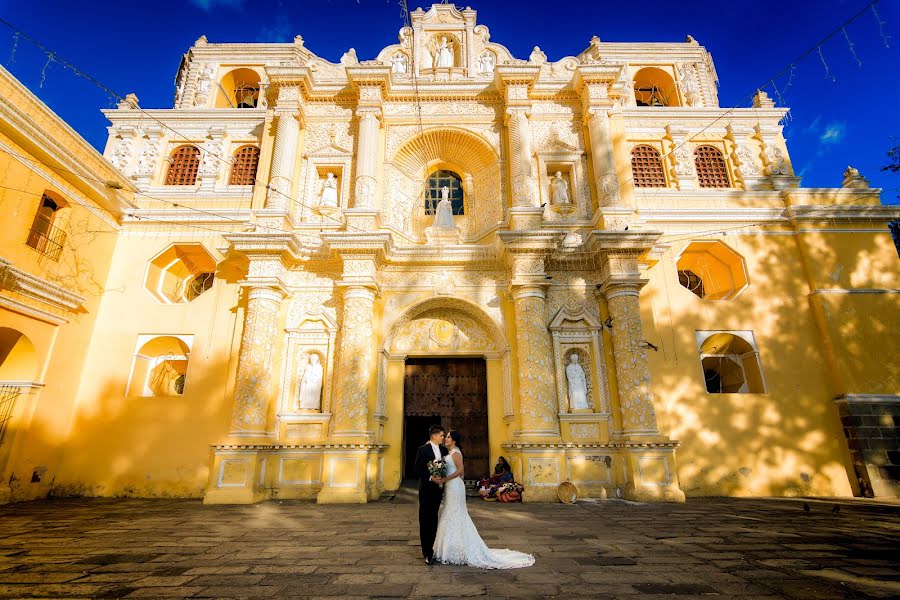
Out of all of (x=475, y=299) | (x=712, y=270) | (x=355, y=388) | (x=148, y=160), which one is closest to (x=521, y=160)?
(x=475, y=299)

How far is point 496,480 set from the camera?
31.1 feet

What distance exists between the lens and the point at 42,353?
9555 mm

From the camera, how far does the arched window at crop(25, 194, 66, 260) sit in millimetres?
9672

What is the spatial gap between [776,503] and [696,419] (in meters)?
2.14

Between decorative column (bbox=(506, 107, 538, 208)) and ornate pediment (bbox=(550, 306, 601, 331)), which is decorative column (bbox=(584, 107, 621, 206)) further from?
ornate pediment (bbox=(550, 306, 601, 331))

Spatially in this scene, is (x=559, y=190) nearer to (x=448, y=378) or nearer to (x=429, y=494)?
(x=448, y=378)

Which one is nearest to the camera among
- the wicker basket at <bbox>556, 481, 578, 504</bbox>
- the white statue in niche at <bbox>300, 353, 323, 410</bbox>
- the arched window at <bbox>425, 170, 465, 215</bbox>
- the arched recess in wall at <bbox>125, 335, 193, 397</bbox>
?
the wicker basket at <bbox>556, 481, 578, 504</bbox>

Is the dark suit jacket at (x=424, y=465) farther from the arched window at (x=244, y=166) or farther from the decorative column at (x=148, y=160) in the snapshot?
the decorative column at (x=148, y=160)

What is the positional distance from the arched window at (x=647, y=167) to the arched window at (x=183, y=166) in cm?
1281

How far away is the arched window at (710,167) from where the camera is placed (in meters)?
12.9

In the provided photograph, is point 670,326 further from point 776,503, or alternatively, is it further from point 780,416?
point 776,503

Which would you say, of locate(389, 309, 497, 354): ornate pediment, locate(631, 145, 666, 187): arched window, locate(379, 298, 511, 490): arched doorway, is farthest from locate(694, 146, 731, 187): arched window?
locate(389, 309, 497, 354): ornate pediment

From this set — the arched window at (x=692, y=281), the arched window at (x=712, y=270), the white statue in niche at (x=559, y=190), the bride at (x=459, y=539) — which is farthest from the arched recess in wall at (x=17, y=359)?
the arched window at (x=692, y=281)

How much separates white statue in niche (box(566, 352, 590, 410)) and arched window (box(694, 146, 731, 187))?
702 centimetres
